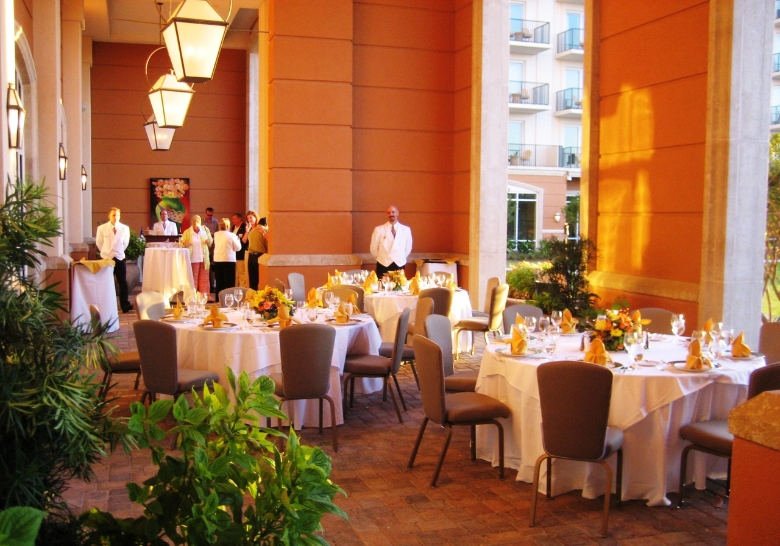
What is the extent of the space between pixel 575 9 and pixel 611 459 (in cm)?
3014

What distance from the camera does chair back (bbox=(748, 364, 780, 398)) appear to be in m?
4.04

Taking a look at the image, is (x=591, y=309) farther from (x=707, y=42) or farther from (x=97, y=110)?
(x=97, y=110)

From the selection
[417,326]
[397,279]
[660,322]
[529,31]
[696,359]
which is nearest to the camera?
[696,359]

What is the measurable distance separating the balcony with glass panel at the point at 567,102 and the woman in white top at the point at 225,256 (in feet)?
68.8

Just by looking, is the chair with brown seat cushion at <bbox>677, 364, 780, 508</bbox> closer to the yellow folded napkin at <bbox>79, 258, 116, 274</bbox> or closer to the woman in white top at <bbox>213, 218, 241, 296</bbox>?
the yellow folded napkin at <bbox>79, 258, 116, 274</bbox>

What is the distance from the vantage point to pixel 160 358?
540 centimetres

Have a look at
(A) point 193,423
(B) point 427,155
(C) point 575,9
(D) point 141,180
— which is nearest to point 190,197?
(D) point 141,180

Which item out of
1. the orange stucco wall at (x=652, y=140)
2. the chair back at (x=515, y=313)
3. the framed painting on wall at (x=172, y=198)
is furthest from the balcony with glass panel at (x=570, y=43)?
the chair back at (x=515, y=313)

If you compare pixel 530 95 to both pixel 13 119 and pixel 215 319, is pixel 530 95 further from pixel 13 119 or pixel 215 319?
pixel 215 319

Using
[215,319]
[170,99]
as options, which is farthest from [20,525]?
[170,99]

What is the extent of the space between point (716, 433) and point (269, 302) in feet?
11.2

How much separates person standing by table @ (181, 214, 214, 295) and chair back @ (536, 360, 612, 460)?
11068mm

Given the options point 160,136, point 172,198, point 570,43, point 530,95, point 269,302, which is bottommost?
point 269,302

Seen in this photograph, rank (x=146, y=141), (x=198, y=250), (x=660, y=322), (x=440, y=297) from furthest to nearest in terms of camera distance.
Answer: (x=146, y=141) < (x=198, y=250) < (x=440, y=297) < (x=660, y=322)
